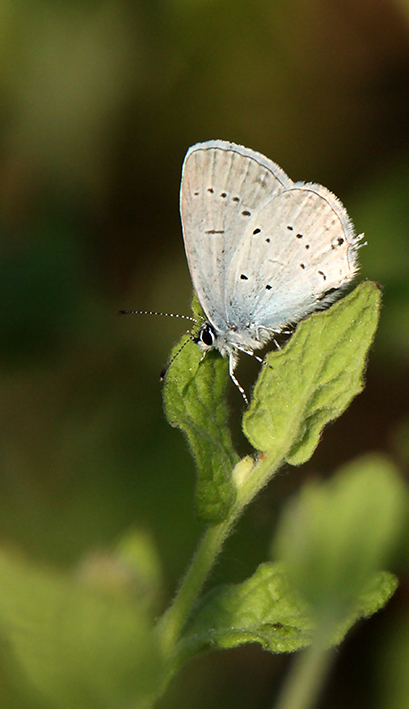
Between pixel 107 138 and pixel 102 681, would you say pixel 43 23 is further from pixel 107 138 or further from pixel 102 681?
pixel 102 681

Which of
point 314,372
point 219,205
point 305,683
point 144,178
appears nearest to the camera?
point 305,683

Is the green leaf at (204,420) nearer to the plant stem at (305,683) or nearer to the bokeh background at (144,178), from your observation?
the plant stem at (305,683)

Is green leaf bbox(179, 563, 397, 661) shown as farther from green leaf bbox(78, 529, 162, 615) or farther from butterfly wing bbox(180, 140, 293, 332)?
butterfly wing bbox(180, 140, 293, 332)

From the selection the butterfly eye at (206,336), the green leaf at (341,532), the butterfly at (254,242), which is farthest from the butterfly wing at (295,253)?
the green leaf at (341,532)

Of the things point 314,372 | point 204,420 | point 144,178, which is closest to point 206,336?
point 204,420

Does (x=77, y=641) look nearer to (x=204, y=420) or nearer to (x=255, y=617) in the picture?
(x=255, y=617)

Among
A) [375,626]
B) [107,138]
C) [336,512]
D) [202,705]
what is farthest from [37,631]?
[107,138]
